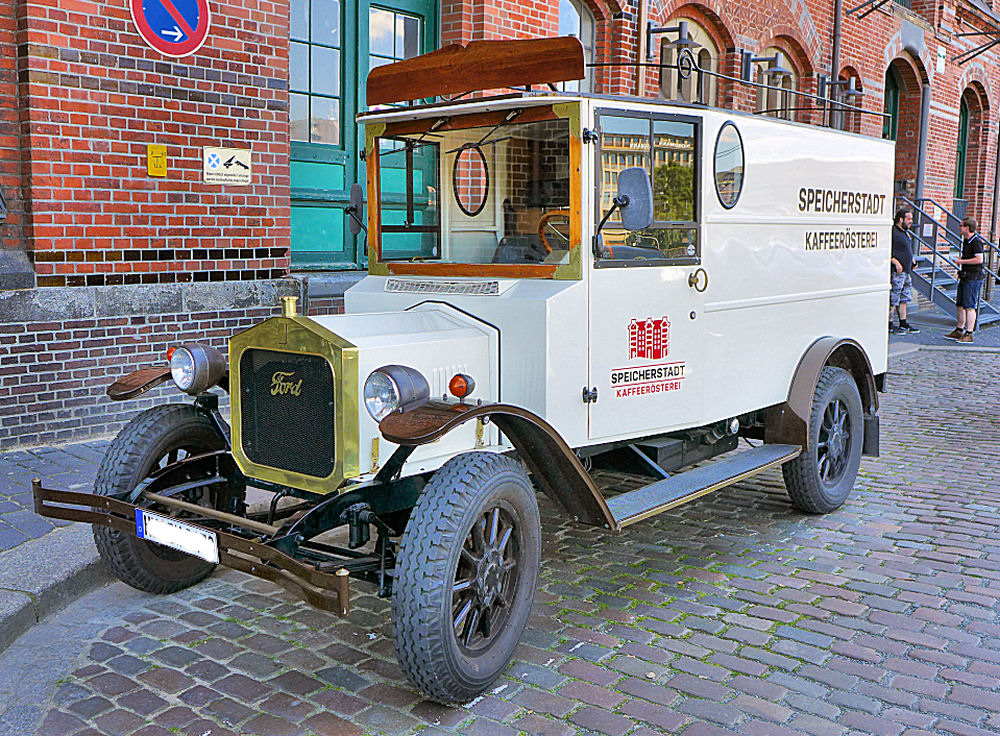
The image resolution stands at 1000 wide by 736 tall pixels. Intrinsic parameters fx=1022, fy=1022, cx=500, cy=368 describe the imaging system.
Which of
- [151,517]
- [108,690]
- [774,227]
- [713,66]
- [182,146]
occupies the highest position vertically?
[713,66]

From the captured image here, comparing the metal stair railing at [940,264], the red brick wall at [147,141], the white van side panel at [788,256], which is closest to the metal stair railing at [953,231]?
the metal stair railing at [940,264]

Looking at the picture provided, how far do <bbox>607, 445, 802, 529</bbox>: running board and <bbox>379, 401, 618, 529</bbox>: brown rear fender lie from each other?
0.56 feet

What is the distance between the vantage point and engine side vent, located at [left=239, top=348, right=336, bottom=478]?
3811 millimetres

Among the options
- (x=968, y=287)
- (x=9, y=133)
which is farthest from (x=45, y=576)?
(x=968, y=287)

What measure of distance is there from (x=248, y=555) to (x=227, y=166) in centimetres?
477

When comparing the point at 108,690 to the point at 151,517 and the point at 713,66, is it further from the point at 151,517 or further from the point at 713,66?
A: the point at 713,66

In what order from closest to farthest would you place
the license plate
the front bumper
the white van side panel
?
the front bumper → the license plate → the white van side panel

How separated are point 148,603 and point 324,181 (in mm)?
5263

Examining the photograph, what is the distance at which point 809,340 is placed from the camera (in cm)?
603

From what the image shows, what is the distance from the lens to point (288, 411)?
12.9ft

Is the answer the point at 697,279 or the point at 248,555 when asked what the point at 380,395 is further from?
the point at 697,279

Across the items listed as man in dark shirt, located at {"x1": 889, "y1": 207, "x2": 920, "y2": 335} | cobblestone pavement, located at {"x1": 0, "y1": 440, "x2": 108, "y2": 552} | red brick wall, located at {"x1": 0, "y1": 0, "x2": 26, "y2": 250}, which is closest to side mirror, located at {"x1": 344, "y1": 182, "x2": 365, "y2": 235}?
cobblestone pavement, located at {"x1": 0, "y1": 440, "x2": 108, "y2": 552}

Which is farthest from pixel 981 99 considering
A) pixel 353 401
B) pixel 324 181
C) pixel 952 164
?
pixel 353 401

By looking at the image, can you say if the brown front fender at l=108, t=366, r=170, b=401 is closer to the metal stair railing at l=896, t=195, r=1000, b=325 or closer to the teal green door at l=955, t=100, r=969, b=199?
the metal stair railing at l=896, t=195, r=1000, b=325
